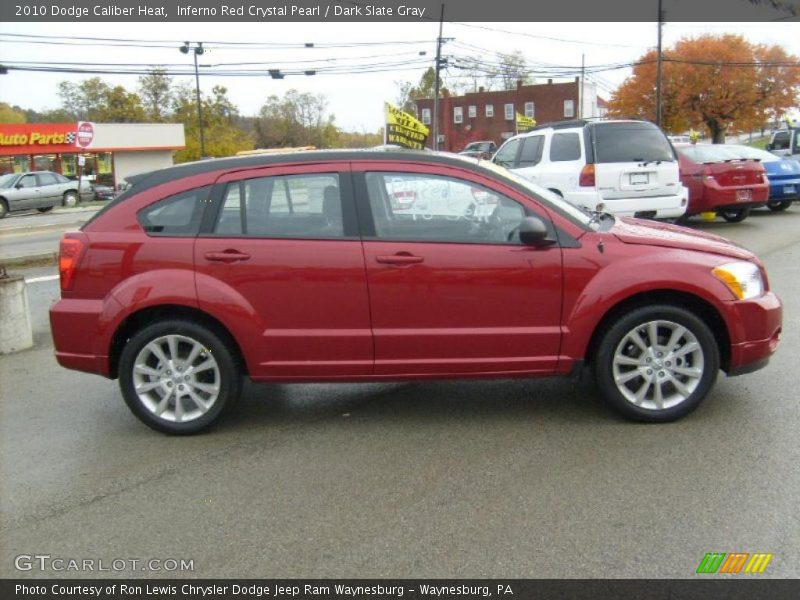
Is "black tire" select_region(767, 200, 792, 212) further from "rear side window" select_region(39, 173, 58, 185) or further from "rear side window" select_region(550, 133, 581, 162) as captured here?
"rear side window" select_region(39, 173, 58, 185)

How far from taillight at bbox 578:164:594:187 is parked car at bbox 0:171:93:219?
24.2 m

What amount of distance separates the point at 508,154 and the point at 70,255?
33.2 ft

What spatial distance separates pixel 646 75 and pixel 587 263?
166 feet

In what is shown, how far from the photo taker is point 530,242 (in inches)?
174

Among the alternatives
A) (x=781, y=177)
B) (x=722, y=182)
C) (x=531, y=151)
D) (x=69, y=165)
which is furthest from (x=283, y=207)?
(x=69, y=165)

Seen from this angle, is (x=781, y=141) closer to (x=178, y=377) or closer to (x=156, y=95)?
(x=178, y=377)

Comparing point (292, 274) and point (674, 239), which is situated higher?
point (674, 239)

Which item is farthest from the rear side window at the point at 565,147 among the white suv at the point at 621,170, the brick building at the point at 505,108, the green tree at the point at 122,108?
the green tree at the point at 122,108

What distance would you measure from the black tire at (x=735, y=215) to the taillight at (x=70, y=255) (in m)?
13.1

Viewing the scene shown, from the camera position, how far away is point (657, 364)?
14.8ft

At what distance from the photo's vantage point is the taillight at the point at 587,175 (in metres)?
11.0

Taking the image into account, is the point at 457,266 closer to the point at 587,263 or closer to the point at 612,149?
the point at 587,263

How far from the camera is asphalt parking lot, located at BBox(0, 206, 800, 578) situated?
126 inches
